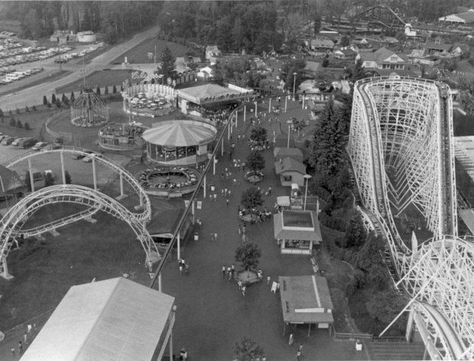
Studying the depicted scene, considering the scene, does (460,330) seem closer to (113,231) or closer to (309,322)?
(309,322)

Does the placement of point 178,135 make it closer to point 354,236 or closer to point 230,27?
point 354,236

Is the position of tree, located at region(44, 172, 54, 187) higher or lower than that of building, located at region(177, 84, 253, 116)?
lower

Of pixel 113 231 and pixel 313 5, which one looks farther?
pixel 313 5

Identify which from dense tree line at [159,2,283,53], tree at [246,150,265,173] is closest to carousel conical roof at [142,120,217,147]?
tree at [246,150,265,173]

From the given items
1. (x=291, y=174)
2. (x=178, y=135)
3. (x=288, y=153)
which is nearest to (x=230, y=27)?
(x=178, y=135)

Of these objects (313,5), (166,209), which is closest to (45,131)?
(166,209)

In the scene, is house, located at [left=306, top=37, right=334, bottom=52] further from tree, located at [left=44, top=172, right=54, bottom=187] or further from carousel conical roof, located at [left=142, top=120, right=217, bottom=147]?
tree, located at [left=44, top=172, right=54, bottom=187]
